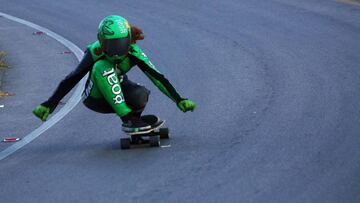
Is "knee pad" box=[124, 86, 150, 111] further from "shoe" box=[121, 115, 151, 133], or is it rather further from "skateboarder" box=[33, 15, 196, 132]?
"shoe" box=[121, 115, 151, 133]

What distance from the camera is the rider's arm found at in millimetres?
10578

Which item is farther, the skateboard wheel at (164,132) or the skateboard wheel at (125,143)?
the skateboard wheel at (164,132)

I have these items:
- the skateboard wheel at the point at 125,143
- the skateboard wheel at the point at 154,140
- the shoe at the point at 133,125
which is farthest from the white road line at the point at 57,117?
the skateboard wheel at the point at 154,140

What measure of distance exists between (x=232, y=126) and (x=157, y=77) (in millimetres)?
1102

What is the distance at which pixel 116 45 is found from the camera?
33.5 ft

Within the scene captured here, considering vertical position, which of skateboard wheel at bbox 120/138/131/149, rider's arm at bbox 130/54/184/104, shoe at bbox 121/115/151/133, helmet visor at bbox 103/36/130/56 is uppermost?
helmet visor at bbox 103/36/130/56

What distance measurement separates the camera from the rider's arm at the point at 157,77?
10578 millimetres

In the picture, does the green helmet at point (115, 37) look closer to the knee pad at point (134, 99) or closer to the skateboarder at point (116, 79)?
the skateboarder at point (116, 79)

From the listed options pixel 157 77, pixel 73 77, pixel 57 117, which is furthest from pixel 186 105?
pixel 57 117

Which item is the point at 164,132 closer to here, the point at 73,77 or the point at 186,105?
the point at 186,105

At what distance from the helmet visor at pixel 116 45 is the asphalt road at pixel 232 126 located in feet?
3.26

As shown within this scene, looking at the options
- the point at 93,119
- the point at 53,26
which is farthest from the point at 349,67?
the point at 53,26

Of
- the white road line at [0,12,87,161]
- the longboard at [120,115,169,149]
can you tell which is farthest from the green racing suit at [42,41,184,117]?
the white road line at [0,12,87,161]

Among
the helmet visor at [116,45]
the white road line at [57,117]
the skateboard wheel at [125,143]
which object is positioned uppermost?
the helmet visor at [116,45]
